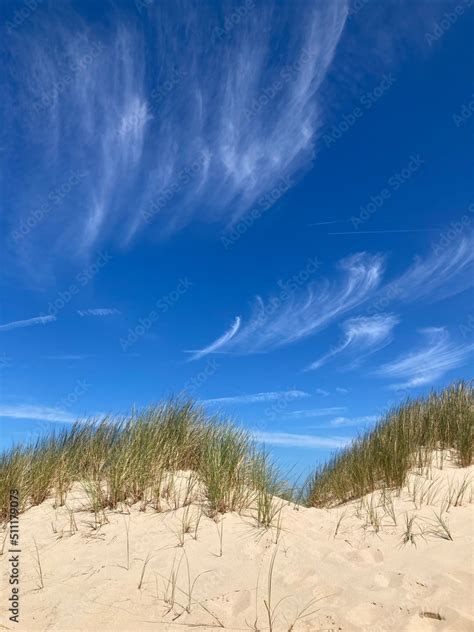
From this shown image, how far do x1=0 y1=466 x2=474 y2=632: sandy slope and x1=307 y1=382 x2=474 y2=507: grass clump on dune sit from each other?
0.79 metres

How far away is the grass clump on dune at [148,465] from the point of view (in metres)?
6.29

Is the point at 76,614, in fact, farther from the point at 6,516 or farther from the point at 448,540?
the point at 448,540

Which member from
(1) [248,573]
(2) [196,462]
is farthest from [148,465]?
(1) [248,573]

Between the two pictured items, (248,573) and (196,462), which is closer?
(248,573)

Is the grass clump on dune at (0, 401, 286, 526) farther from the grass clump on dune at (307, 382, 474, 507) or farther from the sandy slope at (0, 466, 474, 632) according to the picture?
the grass clump on dune at (307, 382, 474, 507)

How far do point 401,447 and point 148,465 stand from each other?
373 centimetres

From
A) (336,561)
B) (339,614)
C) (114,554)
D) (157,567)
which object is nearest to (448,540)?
(336,561)

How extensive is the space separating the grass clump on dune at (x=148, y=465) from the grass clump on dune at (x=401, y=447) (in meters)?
1.28

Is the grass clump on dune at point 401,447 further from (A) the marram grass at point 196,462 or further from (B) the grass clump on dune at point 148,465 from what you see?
(B) the grass clump on dune at point 148,465

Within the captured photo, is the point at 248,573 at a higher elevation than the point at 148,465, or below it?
below

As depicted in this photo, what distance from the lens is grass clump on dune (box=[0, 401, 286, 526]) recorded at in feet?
20.6

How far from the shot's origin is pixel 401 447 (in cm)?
725

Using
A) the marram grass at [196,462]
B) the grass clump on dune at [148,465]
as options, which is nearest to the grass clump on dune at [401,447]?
the marram grass at [196,462]

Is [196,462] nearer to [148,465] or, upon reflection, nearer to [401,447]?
[148,465]
